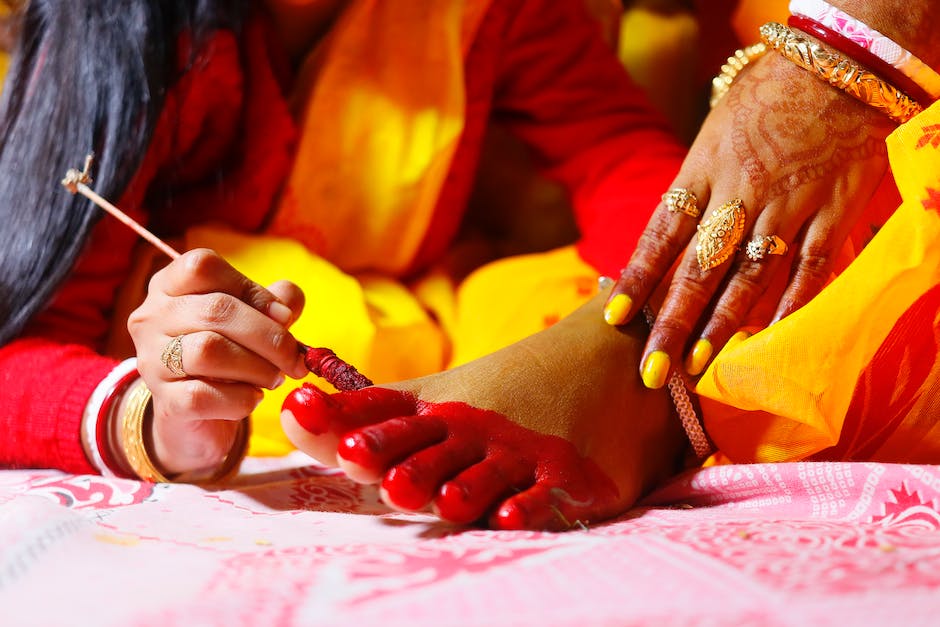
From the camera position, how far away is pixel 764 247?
65cm

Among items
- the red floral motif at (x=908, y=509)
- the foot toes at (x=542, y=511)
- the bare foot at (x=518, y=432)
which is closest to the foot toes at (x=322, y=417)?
the bare foot at (x=518, y=432)

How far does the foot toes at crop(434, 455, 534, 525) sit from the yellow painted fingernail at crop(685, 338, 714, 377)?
14 cm

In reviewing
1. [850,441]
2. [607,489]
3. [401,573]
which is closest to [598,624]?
[401,573]

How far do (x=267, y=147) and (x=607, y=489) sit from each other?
1.60 feet

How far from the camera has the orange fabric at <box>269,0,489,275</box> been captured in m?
0.89

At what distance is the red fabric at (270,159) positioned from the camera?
699 mm

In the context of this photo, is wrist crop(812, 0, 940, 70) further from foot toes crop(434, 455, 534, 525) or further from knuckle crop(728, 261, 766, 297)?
foot toes crop(434, 455, 534, 525)

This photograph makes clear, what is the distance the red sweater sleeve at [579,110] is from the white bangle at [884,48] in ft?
0.95

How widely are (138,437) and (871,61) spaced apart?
62 centimetres

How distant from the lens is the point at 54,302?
2.42ft

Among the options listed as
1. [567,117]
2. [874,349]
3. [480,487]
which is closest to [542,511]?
[480,487]

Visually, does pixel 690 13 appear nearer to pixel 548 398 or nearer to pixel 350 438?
pixel 548 398

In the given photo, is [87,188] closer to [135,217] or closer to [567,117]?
[135,217]

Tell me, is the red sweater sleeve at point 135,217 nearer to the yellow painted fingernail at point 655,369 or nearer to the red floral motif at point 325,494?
the red floral motif at point 325,494
